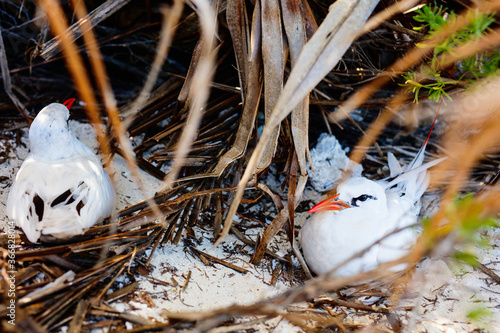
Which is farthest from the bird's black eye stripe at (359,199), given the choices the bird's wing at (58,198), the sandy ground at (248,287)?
the bird's wing at (58,198)

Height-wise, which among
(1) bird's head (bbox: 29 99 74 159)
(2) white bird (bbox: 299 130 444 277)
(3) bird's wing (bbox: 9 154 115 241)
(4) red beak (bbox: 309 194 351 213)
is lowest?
(2) white bird (bbox: 299 130 444 277)

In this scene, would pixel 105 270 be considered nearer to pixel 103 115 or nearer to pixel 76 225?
pixel 76 225

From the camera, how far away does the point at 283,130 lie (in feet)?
7.52

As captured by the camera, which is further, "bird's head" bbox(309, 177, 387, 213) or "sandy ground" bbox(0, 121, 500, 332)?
"bird's head" bbox(309, 177, 387, 213)

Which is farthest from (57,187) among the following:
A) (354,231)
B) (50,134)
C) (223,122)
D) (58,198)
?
(354,231)

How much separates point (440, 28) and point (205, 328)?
4.50 ft

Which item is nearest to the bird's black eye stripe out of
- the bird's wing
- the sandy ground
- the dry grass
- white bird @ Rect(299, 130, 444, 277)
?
white bird @ Rect(299, 130, 444, 277)

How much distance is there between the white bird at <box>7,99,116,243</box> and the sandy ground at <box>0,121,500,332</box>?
0.80 ft

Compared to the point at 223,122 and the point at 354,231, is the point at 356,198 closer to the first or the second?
the point at 354,231

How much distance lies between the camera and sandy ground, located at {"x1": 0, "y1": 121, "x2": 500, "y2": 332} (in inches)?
66.9

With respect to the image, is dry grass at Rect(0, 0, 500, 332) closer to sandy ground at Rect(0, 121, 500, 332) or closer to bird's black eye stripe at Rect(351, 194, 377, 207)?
sandy ground at Rect(0, 121, 500, 332)

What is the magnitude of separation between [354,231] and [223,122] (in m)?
0.99

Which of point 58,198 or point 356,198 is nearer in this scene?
point 58,198

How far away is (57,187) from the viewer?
185 cm
